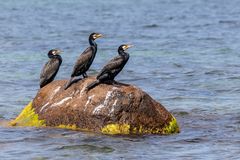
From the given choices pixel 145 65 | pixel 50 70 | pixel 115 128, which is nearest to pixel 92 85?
pixel 115 128

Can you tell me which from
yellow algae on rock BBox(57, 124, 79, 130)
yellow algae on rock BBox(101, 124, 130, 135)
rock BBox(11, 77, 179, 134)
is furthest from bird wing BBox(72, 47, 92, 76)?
yellow algae on rock BBox(101, 124, 130, 135)

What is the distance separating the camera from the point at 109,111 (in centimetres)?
1420

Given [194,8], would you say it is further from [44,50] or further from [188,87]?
[188,87]

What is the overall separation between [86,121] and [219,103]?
554cm

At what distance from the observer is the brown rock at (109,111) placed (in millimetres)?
14211

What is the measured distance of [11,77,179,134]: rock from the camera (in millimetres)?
14219

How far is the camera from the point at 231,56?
93.0ft

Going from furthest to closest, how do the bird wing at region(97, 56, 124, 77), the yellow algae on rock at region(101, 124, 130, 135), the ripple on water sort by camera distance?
the bird wing at region(97, 56, 124, 77) < the yellow algae on rock at region(101, 124, 130, 135) < the ripple on water

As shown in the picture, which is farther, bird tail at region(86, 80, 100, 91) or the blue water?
bird tail at region(86, 80, 100, 91)

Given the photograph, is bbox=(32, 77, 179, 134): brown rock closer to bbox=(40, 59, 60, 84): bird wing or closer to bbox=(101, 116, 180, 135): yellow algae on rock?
bbox=(101, 116, 180, 135): yellow algae on rock

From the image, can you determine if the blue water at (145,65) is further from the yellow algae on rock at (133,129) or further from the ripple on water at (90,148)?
the yellow algae on rock at (133,129)

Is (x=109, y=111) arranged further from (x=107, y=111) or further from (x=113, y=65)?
(x=113, y=65)

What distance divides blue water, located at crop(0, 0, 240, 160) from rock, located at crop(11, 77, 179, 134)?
27 cm

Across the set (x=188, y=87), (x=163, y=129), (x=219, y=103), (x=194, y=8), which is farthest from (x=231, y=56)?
(x=194, y=8)
